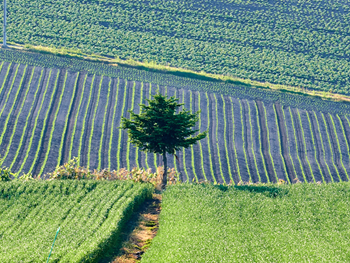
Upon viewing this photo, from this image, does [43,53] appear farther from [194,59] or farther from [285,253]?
[285,253]

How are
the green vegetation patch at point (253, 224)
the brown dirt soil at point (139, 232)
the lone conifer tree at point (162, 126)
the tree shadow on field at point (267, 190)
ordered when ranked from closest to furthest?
the green vegetation patch at point (253, 224), the brown dirt soil at point (139, 232), the tree shadow on field at point (267, 190), the lone conifer tree at point (162, 126)

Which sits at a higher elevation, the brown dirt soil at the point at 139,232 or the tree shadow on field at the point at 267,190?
the tree shadow on field at the point at 267,190

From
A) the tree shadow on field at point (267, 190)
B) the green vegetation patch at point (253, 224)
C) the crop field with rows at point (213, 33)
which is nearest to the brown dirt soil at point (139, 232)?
the green vegetation patch at point (253, 224)

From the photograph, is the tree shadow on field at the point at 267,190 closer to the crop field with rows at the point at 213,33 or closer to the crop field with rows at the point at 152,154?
the crop field with rows at the point at 152,154

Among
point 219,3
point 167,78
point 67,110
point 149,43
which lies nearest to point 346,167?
point 167,78

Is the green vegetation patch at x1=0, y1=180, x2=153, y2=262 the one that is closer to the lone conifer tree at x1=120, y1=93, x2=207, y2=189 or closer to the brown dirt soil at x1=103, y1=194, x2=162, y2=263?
the brown dirt soil at x1=103, y1=194, x2=162, y2=263

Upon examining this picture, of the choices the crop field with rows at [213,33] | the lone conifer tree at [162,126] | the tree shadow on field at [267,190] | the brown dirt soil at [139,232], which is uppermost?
the crop field with rows at [213,33]

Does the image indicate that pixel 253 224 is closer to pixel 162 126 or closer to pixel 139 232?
pixel 139 232
